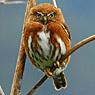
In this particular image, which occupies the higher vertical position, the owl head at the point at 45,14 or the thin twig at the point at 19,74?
the owl head at the point at 45,14

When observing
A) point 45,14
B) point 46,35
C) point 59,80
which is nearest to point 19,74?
point 46,35

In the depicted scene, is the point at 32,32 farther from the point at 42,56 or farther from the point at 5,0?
the point at 5,0

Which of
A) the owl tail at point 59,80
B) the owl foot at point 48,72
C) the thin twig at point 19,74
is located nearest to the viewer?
the thin twig at point 19,74

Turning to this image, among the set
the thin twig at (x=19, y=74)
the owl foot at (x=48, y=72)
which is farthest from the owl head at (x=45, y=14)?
the owl foot at (x=48, y=72)

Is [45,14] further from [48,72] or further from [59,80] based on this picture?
[59,80]

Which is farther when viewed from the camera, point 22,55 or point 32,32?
point 32,32

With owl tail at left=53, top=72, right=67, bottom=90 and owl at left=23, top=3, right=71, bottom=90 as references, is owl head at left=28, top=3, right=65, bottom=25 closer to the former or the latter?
owl at left=23, top=3, right=71, bottom=90

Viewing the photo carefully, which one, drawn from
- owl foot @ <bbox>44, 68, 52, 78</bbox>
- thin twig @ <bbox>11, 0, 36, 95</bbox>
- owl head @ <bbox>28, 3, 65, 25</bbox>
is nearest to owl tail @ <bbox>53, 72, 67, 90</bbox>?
owl foot @ <bbox>44, 68, 52, 78</bbox>

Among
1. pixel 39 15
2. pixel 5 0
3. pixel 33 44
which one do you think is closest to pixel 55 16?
pixel 39 15

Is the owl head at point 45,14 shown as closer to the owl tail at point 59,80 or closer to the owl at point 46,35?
the owl at point 46,35
